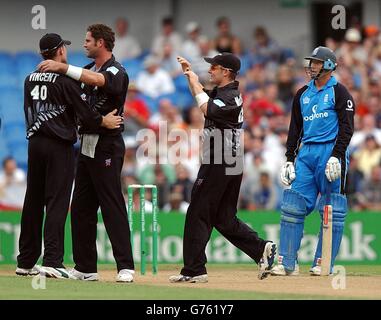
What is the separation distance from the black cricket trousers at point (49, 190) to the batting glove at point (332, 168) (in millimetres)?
2498

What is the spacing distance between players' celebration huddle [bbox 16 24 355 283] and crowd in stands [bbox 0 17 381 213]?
230 inches

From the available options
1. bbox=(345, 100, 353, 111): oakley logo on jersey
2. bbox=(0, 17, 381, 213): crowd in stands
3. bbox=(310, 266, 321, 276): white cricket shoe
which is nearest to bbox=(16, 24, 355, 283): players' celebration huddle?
bbox=(345, 100, 353, 111): oakley logo on jersey

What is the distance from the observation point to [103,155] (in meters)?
10.8

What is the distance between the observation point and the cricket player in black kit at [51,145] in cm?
1094

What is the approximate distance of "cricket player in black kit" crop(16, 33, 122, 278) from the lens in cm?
1094

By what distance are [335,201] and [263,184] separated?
6.57 metres

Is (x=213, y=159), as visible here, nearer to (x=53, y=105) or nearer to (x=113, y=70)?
(x=113, y=70)

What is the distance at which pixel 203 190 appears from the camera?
1095 cm

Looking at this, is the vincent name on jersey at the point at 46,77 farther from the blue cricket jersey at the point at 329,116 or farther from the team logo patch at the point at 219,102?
the blue cricket jersey at the point at 329,116

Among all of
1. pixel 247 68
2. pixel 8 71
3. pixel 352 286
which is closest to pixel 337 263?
pixel 352 286

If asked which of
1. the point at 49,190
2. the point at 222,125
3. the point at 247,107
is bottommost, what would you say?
the point at 49,190

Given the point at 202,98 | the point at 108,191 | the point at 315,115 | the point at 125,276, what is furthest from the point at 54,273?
the point at 315,115

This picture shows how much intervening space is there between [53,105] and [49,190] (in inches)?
32.3

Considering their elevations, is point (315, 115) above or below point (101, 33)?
below
